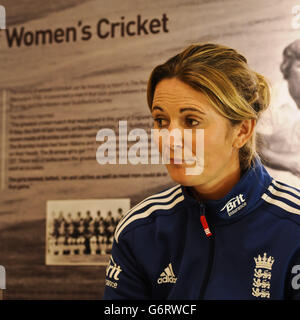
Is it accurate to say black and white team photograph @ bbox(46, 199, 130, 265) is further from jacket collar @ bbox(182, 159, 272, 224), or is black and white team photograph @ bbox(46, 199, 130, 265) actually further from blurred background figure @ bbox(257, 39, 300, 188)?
jacket collar @ bbox(182, 159, 272, 224)

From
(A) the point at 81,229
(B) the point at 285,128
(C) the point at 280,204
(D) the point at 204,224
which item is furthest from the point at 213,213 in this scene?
(A) the point at 81,229

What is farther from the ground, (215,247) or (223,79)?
(223,79)

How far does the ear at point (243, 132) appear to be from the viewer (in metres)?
1.04

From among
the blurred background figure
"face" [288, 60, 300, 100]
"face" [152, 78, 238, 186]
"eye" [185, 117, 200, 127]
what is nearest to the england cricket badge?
"face" [152, 78, 238, 186]

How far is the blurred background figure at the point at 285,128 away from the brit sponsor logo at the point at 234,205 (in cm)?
55

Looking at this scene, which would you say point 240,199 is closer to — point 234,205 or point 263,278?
point 234,205

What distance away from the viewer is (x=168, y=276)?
102 cm

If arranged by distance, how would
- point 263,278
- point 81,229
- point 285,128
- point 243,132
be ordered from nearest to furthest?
point 263,278 < point 243,132 < point 285,128 < point 81,229

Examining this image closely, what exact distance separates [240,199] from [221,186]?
76mm

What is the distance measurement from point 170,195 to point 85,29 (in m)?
0.93

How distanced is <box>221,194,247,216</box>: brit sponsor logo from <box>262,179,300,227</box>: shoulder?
48 millimetres

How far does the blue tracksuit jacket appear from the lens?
94cm
